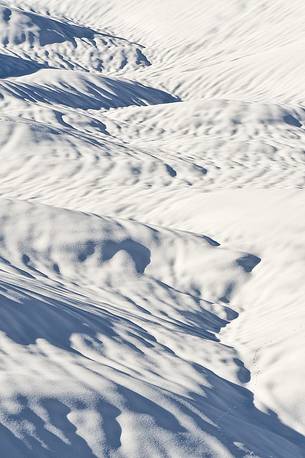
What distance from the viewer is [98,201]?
16.4 metres

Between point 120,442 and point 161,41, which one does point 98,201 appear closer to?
point 120,442

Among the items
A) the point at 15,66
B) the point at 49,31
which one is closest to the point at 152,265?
the point at 15,66

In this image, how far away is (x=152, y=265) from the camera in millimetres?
12633

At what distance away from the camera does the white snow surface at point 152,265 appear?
6432mm

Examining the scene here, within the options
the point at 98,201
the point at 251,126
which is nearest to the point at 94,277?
the point at 98,201

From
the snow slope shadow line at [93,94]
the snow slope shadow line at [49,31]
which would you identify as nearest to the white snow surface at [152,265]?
the snow slope shadow line at [93,94]

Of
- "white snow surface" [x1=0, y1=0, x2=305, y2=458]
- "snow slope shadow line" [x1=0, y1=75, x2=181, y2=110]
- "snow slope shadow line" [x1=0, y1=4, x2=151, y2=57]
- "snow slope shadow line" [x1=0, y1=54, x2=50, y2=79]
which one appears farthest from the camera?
"snow slope shadow line" [x1=0, y1=4, x2=151, y2=57]

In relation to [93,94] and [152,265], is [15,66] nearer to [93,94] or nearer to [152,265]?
[93,94]

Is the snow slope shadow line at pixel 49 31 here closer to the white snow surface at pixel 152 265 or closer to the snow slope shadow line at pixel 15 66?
the snow slope shadow line at pixel 15 66

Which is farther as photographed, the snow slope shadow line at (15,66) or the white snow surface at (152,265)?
the snow slope shadow line at (15,66)

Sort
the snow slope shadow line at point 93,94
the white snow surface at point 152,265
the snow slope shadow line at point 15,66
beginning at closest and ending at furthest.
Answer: the white snow surface at point 152,265 < the snow slope shadow line at point 93,94 < the snow slope shadow line at point 15,66

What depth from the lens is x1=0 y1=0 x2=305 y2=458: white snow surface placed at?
6432mm

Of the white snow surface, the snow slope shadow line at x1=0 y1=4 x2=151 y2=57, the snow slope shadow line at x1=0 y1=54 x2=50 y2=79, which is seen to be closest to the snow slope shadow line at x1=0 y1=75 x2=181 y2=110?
the white snow surface

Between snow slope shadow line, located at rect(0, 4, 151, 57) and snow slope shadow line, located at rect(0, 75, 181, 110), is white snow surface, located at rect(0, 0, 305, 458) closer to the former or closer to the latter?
snow slope shadow line, located at rect(0, 75, 181, 110)
